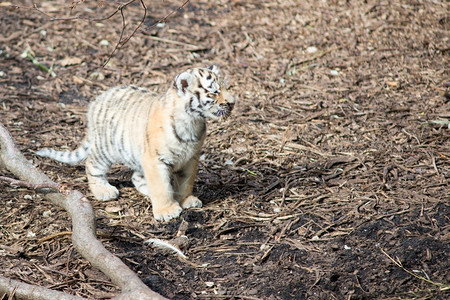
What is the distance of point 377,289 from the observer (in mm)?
4121

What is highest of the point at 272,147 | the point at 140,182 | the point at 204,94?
the point at 204,94

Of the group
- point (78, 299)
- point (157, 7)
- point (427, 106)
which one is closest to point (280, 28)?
point (157, 7)

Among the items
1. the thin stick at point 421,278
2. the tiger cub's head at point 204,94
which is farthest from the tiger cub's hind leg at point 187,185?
the thin stick at point 421,278

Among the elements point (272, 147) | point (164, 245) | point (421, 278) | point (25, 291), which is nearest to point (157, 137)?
point (164, 245)

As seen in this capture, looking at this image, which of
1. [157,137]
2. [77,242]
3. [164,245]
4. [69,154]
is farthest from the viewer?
[69,154]

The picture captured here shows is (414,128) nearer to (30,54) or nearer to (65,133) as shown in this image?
(65,133)

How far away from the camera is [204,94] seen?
16.4ft

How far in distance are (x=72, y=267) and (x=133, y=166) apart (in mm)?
1534

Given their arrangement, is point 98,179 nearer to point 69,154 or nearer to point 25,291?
point 69,154

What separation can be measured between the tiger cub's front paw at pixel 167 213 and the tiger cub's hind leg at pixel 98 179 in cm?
63

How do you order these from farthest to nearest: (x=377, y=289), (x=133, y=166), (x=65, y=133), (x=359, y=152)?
(x=65, y=133) < (x=359, y=152) < (x=133, y=166) < (x=377, y=289)

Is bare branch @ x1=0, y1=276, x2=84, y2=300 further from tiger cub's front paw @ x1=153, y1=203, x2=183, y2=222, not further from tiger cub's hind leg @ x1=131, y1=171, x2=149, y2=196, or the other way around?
tiger cub's hind leg @ x1=131, y1=171, x2=149, y2=196

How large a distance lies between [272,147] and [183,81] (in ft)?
5.84

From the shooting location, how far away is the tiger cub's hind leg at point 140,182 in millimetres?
5770
